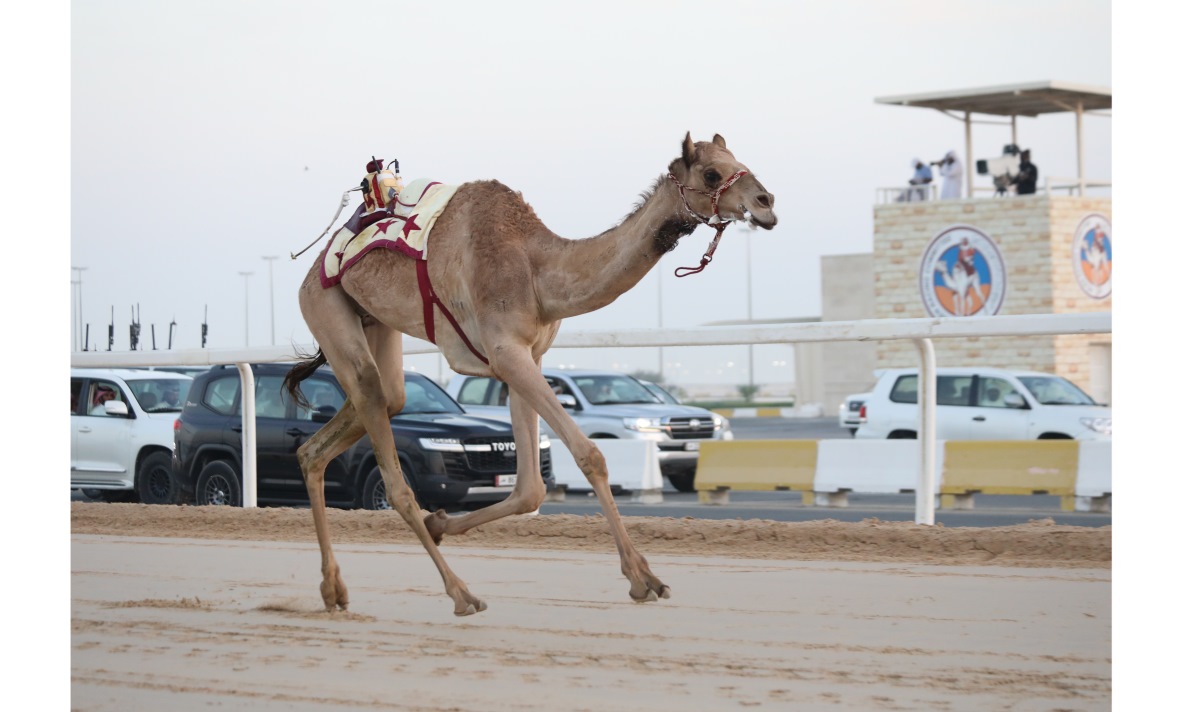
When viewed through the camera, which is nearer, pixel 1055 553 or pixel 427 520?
pixel 427 520

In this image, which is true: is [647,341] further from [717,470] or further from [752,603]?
[717,470]

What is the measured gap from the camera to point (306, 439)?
1499 cm

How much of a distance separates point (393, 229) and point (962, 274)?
36.5m

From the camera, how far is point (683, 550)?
10.7 m

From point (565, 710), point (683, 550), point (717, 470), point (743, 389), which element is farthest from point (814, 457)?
point (743, 389)

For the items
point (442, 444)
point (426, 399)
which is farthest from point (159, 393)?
point (442, 444)

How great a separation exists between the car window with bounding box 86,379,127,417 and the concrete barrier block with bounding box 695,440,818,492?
21.8ft

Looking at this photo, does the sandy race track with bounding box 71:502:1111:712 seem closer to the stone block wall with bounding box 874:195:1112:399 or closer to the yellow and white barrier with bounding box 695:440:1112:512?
the yellow and white barrier with bounding box 695:440:1112:512

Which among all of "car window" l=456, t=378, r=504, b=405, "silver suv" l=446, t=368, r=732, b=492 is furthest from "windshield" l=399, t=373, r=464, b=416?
"car window" l=456, t=378, r=504, b=405

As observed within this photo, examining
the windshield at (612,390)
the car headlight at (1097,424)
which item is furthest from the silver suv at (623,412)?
the car headlight at (1097,424)

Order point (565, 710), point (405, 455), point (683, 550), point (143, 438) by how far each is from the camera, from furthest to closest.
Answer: point (143, 438) < point (405, 455) < point (683, 550) < point (565, 710)

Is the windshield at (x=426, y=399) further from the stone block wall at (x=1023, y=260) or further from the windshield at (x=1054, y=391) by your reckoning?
the stone block wall at (x=1023, y=260)

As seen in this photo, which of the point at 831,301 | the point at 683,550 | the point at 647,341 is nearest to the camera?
the point at 683,550
